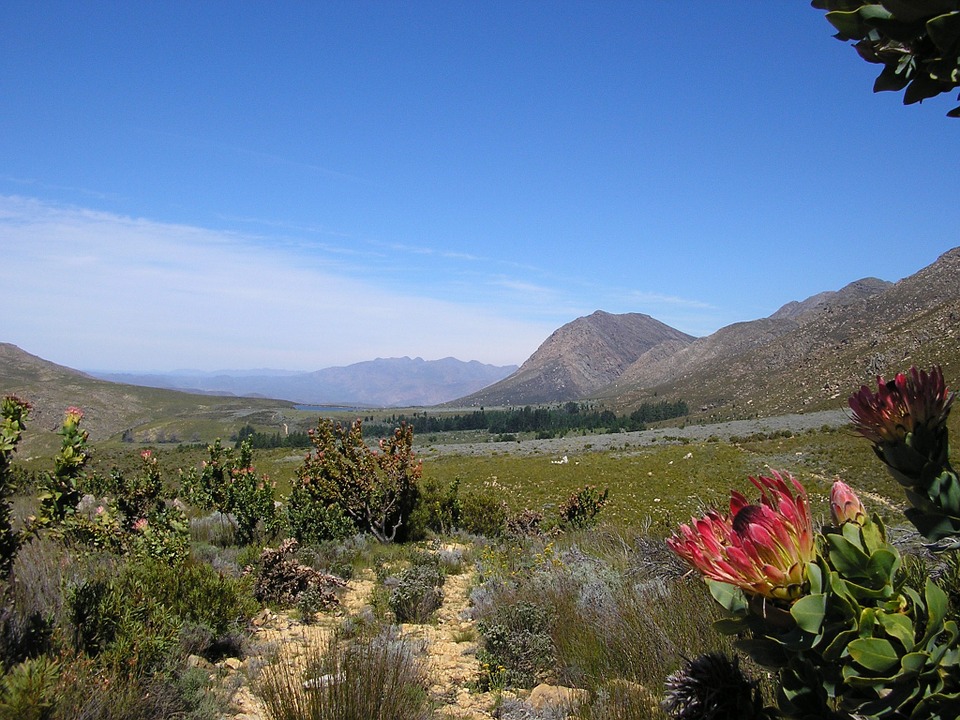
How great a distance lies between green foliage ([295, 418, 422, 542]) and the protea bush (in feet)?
33.6

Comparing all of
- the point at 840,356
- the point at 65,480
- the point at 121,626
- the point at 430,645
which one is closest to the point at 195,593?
the point at 121,626

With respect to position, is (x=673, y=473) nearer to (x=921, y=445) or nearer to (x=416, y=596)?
(x=416, y=596)

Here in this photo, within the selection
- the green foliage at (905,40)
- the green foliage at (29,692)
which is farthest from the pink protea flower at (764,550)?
the green foliage at (29,692)

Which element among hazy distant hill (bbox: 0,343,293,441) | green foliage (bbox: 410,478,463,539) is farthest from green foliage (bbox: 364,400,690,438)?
green foliage (bbox: 410,478,463,539)

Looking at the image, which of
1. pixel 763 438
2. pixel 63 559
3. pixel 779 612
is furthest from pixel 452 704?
pixel 763 438

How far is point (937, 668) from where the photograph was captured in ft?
4.02

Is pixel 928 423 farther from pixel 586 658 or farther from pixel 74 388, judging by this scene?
pixel 74 388

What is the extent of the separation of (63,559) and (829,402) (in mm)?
67910

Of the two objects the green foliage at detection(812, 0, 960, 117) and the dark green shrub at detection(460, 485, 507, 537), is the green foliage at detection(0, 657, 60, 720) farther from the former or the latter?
the dark green shrub at detection(460, 485, 507, 537)

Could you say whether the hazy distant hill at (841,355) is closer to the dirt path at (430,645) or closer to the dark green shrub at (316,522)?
the dark green shrub at (316,522)

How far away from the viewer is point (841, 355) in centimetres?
7238

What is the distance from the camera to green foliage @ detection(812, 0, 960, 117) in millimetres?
1129

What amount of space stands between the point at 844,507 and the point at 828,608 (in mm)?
290

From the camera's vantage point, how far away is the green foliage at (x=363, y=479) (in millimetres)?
11156
